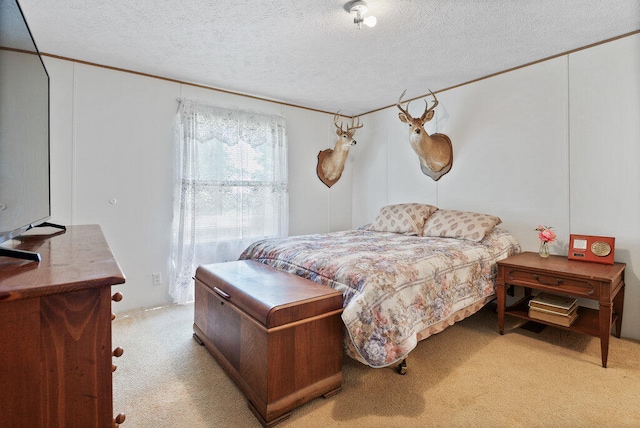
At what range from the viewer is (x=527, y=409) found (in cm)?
166

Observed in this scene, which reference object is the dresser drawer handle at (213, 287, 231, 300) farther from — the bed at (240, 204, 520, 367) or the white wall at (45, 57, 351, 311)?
the white wall at (45, 57, 351, 311)

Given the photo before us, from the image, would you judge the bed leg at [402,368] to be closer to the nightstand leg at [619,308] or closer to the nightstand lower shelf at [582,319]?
the nightstand lower shelf at [582,319]

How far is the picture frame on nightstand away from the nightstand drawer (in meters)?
0.46

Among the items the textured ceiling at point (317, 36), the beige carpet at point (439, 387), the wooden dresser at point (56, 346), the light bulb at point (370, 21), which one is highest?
the textured ceiling at point (317, 36)

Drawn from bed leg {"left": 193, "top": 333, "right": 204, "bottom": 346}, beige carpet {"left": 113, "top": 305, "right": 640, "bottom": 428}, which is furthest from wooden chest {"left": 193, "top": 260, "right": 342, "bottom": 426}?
bed leg {"left": 193, "top": 333, "right": 204, "bottom": 346}

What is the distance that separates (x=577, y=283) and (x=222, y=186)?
10.7ft

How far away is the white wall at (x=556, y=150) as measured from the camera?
248 centimetres

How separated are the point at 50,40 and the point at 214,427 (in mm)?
→ 3012

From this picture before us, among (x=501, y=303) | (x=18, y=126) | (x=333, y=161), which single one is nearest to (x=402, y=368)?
(x=501, y=303)

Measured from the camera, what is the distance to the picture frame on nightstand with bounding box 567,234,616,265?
240 cm

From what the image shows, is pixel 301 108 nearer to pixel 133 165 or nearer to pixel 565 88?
pixel 133 165

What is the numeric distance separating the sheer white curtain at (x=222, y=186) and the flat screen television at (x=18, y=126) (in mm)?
1719

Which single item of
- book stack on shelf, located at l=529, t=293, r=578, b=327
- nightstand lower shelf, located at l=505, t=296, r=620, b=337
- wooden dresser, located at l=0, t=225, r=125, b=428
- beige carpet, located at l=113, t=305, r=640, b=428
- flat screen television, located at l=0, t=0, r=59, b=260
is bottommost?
beige carpet, located at l=113, t=305, r=640, b=428

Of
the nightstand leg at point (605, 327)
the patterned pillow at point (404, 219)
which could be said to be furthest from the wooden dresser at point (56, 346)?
the patterned pillow at point (404, 219)
